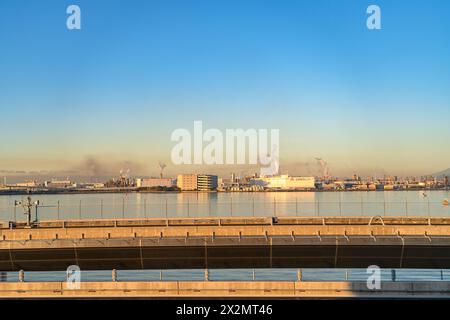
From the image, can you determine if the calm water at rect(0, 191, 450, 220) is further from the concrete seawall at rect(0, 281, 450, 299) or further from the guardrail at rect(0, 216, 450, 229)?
the concrete seawall at rect(0, 281, 450, 299)

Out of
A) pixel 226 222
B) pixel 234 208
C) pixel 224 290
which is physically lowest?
pixel 234 208

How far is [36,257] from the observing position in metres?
25.5

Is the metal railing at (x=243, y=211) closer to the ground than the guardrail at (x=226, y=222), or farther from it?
closer to the ground

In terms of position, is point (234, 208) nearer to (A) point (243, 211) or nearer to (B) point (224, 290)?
(A) point (243, 211)

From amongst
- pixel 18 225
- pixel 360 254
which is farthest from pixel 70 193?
pixel 360 254

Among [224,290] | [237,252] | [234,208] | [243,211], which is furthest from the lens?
[234,208]

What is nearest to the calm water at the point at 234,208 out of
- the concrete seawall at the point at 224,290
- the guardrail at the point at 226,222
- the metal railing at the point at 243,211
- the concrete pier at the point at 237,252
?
the metal railing at the point at 243,211

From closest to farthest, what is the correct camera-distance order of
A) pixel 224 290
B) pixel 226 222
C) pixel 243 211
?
pixel 224 290
pixel 226 222
pixel 243 211

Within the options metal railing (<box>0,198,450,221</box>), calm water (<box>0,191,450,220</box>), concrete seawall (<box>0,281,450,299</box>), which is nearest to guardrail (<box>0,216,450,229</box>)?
calm water (<box>0,191,450,220</box>)

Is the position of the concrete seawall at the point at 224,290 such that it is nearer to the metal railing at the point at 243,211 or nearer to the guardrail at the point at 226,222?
the guardrail at the point at 226,222

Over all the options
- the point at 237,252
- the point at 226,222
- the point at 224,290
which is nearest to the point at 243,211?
the point at 226,222

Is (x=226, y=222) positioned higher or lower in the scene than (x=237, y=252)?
higher

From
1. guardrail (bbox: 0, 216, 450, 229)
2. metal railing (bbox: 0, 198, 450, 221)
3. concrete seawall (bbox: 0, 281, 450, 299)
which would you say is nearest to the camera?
concrete seawall (bbox: 0, 281, 450, 299)
